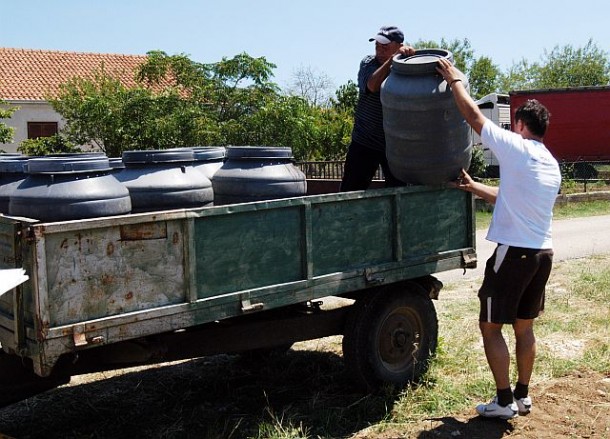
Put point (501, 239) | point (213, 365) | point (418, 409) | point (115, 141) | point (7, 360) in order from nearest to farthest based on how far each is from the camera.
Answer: point (7, 360), point (501, 239), point (418, 409), point (213, 365), point (115, 141)

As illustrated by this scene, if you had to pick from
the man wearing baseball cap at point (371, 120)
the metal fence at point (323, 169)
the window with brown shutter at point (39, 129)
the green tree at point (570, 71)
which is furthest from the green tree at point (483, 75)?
the man wearing baseball cap at point (371, 120)

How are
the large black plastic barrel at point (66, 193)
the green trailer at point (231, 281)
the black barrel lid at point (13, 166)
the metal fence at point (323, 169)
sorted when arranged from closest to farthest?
the green trailer at point (231, 281) → the large black plastic barrel at point (66, 193) → the black barrel lid at point (13, 166) → the metal fence at point (323, 169)

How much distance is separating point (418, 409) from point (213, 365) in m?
1.97

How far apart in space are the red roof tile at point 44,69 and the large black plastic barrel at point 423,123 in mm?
25647

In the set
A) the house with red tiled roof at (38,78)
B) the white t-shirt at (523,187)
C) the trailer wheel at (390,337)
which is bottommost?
the trailer wheel at (390,337)

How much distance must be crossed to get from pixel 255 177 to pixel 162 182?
0.61 meters

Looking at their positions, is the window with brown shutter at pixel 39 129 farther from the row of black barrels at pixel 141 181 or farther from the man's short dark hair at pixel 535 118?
the man's short dark hair at pixel 535 118

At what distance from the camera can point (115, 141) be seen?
1675 centimetres

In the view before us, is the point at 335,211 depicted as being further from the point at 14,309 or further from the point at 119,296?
the point at 14,309

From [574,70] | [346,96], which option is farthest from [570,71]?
[346,96]

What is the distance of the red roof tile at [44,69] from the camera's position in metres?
30.1

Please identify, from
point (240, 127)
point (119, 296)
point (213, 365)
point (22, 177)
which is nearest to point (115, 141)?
point (240, 127)

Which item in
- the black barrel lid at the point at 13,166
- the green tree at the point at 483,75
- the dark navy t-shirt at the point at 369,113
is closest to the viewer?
the black barrel lid at the point at 13,166

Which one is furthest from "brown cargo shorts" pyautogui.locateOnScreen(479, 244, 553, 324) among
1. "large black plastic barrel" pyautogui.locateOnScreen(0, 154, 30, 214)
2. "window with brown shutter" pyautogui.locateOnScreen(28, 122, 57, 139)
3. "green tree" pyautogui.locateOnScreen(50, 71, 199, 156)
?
"window with brown shutter" pyautogui.locateOnScreen(28, 122, 57, 139)
